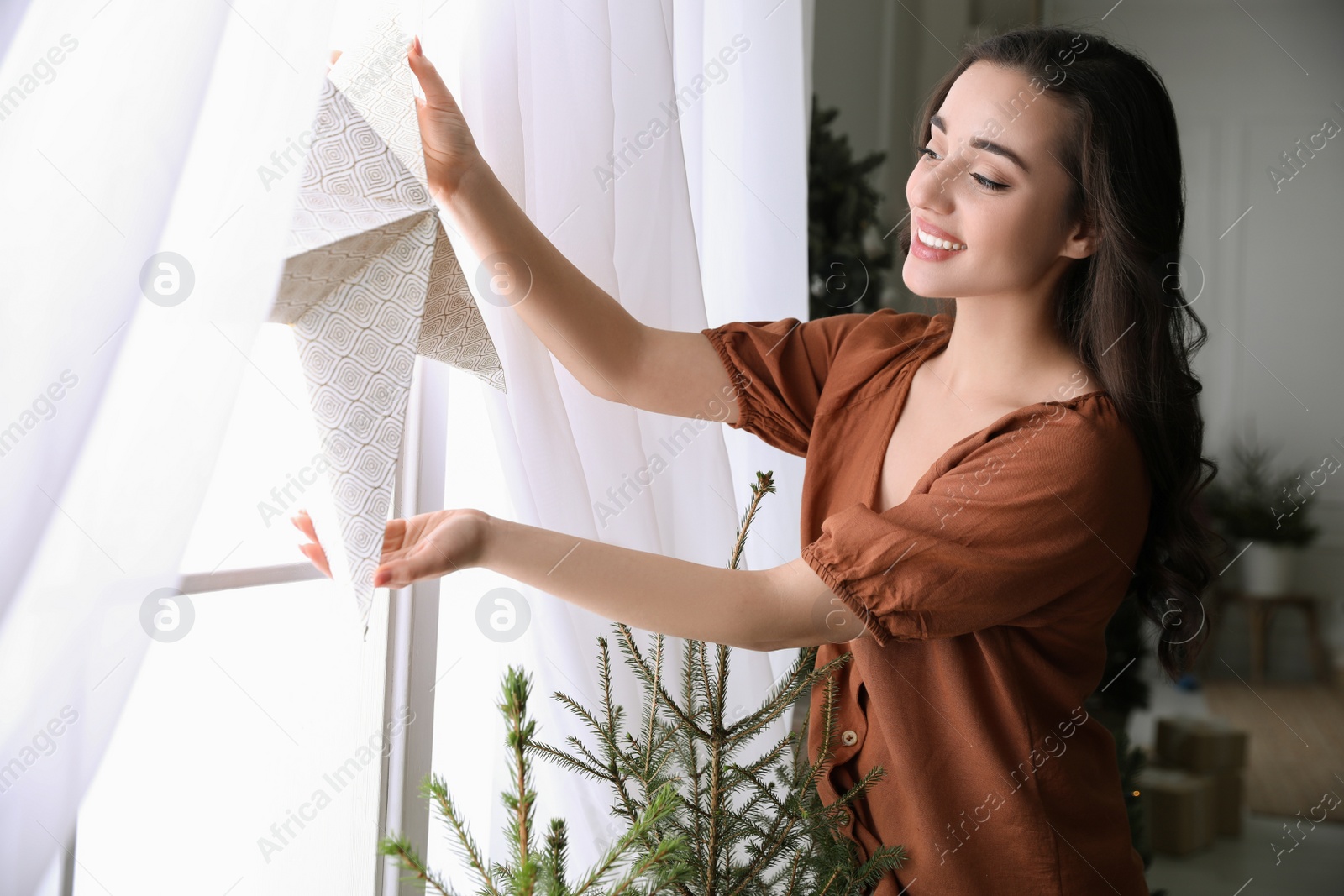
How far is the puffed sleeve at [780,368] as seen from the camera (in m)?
1.14

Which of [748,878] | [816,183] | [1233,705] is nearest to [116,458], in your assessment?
[748,878]

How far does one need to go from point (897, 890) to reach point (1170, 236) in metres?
0.77

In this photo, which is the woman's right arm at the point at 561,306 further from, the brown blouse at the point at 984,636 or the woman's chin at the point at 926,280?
the woman's chin at the point at 926,280

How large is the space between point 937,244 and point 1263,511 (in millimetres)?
1954

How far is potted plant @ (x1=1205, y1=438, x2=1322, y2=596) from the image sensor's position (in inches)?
96.0

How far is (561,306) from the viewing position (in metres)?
0.98

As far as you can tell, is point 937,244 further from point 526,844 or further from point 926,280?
point 526,844

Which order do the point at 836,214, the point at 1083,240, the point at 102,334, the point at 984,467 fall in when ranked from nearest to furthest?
the point at 102,334 < the point at 984,467 < the point at 1083,240 < the point at 836,214

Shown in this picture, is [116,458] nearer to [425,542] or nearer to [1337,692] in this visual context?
[425,542]

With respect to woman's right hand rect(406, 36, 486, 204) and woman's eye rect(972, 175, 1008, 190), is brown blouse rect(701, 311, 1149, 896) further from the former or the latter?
woman's right hand rect(406, 36, 486, 204)

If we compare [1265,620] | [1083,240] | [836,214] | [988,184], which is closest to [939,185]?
[988,184]

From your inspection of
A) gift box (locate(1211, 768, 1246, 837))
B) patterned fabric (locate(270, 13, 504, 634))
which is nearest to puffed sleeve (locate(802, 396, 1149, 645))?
patterned fabric (locate(270, 13, 504, 634))

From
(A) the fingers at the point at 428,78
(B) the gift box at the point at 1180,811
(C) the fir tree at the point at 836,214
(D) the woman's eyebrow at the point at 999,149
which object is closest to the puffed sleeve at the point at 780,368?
(D) the woman's eyebrow at the point at 999,149

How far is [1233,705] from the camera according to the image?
2.52 meters
